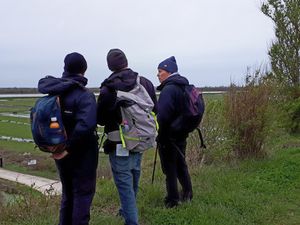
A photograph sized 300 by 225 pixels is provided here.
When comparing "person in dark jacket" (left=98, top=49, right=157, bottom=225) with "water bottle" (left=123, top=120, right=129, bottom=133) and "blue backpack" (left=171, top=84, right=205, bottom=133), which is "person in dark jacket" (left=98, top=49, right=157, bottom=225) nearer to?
"water bottle" (left=123, top=120, right=129, bottom=133)

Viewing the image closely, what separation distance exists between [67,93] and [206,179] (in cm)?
389

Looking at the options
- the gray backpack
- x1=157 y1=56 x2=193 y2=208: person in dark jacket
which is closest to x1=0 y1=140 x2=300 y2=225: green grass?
x1=157 y1=56 x2=193 y2=208: person in dark jacket

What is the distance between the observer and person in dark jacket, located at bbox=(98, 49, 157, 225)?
15.1 feet

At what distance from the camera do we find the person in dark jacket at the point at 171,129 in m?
5.46

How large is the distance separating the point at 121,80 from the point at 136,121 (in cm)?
46

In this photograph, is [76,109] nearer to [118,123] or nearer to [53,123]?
[53,123]

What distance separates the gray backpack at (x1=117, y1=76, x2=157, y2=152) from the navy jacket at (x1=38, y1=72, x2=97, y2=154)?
1.20 ft

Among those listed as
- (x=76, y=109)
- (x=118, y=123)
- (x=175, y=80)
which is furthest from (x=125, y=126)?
(x=175, y=80)

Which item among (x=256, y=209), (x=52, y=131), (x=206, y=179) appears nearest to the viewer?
(x=52, y=131)

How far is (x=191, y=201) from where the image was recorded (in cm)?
612

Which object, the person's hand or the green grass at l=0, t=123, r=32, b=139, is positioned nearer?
the person's hand

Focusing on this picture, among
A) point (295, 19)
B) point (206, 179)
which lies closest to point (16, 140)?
point (295, 19)

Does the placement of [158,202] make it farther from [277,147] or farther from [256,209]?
[277,147]

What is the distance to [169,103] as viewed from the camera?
17.8 feet
